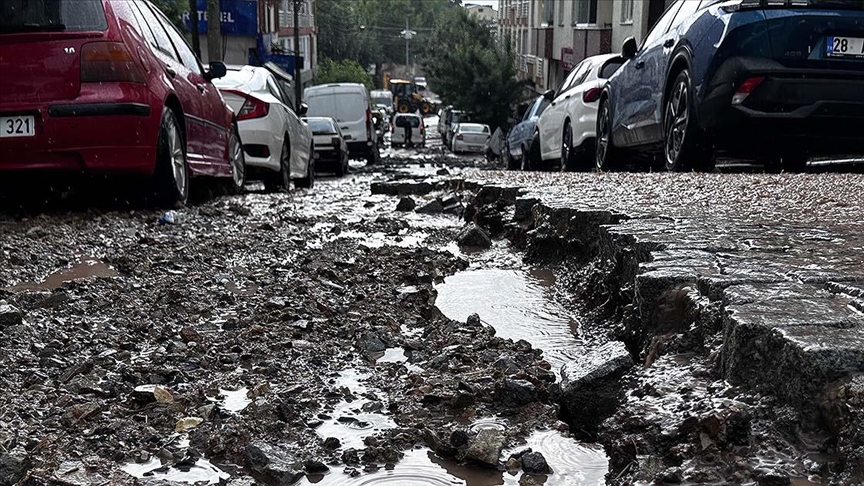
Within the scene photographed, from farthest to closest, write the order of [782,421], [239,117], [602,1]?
[602,1] → [239,117] → [782,421]

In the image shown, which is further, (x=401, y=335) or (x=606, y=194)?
(x=606, y=194)

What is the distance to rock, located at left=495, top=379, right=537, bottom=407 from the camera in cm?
268

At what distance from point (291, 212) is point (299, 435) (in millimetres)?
5011

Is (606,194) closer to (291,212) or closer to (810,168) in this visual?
(291,212)

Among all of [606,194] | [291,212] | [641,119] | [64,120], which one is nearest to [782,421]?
[606,194]

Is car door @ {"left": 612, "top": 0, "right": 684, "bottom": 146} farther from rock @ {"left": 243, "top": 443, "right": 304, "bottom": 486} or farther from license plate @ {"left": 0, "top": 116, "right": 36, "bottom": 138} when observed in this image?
rock @ {"left": 243, "top": 443, "right": 304, "bottom": 486}

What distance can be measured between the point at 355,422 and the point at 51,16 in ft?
14.6

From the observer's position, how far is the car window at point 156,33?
268 inches

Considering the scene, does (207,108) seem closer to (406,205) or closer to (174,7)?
(406,205)

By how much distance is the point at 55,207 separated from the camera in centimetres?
681

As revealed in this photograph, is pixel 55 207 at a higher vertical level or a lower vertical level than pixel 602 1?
lower

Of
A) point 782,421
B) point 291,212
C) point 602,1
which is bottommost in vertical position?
point 291,212

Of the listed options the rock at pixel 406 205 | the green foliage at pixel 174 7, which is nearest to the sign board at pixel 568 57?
the green foliage at pixel 174 7

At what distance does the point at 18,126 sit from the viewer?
5.92 m
